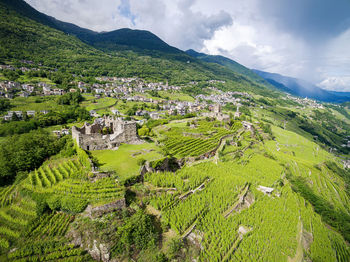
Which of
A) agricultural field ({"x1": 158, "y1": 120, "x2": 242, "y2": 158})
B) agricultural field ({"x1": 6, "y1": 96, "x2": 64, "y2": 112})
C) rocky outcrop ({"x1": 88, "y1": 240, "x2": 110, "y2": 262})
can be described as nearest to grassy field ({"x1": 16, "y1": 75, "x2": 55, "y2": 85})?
agricultural field ({"x1": 6, "y1": 96, "x2": 64, "y2": 112})

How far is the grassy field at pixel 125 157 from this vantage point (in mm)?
20406

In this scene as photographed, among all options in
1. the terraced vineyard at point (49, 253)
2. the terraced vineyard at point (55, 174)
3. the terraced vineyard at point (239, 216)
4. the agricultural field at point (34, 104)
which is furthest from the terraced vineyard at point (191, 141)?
the agricultural field at point (34, 104)

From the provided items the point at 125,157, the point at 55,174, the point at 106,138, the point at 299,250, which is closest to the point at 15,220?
the point at 55,174

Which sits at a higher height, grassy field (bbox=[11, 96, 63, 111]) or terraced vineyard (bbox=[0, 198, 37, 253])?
terraced vineyard (bbox=[0, 198, 37, 253])

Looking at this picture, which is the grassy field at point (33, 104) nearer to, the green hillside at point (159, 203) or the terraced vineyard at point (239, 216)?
the green hillside at point (159, 203)

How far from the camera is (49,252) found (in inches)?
563

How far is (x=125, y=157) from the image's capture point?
76.4 feet

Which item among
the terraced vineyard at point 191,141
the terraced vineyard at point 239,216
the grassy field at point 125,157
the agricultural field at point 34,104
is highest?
the grassy field at point 125,157

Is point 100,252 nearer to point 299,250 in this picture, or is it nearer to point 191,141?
point 299,250

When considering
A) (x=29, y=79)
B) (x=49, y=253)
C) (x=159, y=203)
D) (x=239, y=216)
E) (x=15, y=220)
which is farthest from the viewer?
(x=29, y=79)

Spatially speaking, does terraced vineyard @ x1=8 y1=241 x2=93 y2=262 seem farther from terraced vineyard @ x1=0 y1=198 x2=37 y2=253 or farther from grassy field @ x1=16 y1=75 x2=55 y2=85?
grassy field @ x1=16 y1=75 x2=55 y2=85

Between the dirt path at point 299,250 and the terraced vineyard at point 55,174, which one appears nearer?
the terraced vineyard at point 55,174

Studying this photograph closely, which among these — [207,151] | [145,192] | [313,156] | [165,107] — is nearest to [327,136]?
[313,156]

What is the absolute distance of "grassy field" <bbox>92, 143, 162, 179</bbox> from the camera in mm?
20406
